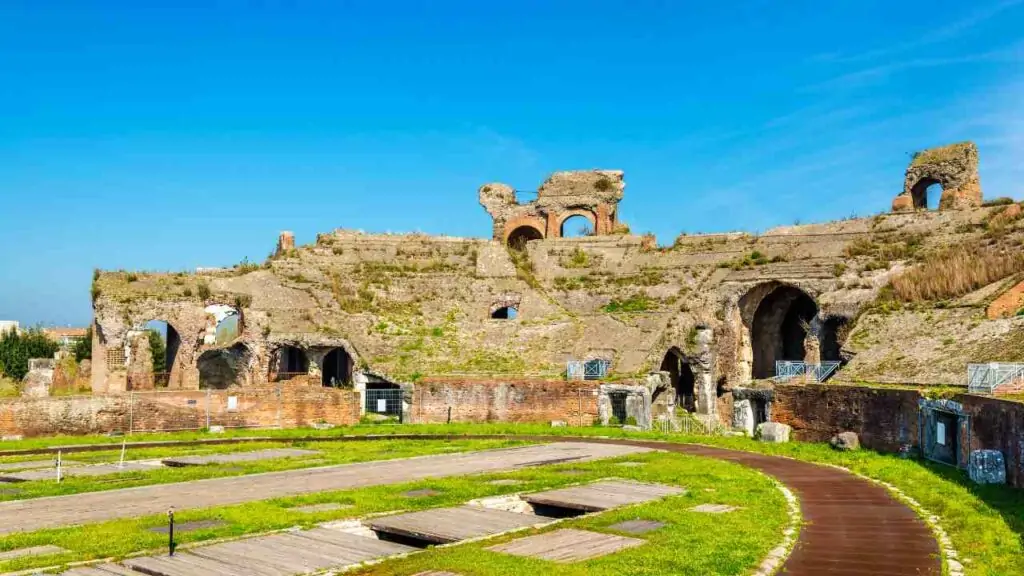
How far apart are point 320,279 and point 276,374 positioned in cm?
534

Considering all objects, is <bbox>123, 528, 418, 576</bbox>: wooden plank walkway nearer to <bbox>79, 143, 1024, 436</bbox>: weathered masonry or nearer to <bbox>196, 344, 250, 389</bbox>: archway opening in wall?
<bbox>79, 143, 1024, 436</bbox>: weathered masonry

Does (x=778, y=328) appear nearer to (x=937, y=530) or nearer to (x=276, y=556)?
(x=937, y=530)

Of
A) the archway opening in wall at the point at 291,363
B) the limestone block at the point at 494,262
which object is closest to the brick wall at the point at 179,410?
the archway opening in wall at the point at 291,363

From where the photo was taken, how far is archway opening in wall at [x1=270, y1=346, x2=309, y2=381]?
41.1m

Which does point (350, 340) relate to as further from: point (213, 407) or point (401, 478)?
point (401, 478)

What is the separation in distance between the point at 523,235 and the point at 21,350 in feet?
108

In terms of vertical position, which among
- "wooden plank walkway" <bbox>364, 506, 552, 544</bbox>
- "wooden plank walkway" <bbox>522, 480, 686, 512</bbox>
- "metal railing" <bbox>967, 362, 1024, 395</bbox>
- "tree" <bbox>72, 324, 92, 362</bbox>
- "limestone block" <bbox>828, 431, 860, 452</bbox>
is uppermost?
"tree" <bbox>72, 324, 92, 362</bbox>

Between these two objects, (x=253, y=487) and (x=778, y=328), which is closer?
(x=253, y=487)

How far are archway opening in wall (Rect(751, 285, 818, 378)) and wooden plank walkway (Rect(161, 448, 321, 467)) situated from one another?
23395 mm

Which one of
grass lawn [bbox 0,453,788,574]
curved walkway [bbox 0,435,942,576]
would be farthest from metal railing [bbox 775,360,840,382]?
grass lawn [bbox 0,453,788,574]

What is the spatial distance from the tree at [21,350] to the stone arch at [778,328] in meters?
42.2

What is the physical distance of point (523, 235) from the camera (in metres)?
52.4

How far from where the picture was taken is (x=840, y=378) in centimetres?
2839

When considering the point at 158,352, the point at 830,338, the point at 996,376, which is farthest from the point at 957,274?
the point at 158,352
